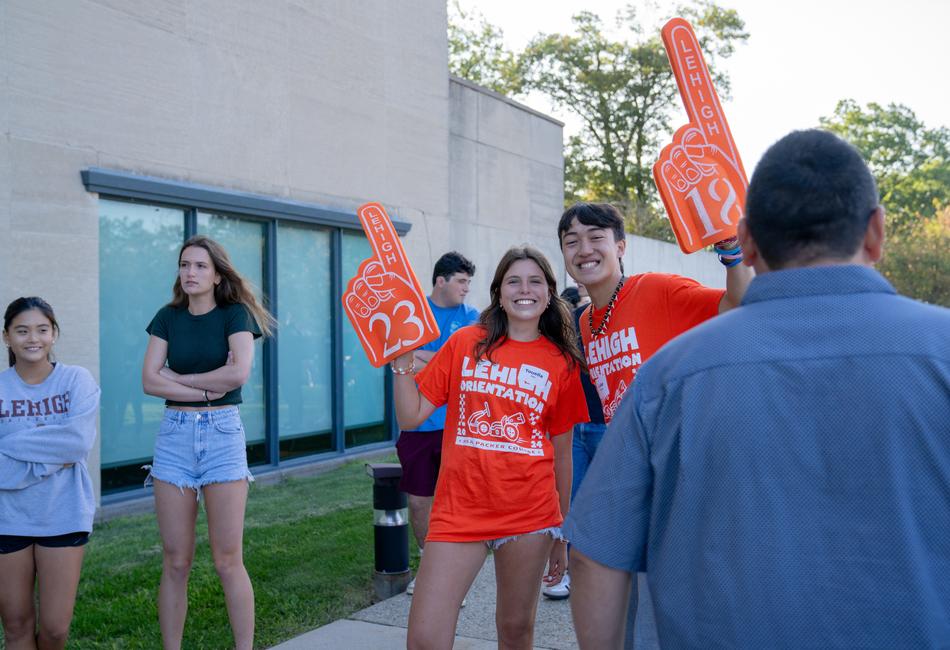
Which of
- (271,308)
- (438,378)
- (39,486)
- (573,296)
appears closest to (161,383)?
(39,486)

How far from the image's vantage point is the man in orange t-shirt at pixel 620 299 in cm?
318

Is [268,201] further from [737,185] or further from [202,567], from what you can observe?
[737,185]

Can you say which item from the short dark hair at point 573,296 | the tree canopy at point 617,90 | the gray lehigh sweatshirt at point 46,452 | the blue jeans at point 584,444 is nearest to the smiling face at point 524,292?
the blue jeans at point 584,444

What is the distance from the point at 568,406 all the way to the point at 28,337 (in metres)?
2.39

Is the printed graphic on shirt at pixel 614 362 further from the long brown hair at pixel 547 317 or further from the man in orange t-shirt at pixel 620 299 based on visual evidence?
the long brown hair at pixel 547 317

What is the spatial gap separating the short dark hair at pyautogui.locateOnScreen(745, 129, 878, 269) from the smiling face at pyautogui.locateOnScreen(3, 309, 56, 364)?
345cm

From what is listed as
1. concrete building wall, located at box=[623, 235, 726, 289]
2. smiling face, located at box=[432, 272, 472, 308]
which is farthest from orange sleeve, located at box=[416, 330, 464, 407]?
concrete building wall, located at box=[623, 235, 726, 289]

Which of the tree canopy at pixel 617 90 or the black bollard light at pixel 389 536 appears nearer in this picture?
the black bollard light at pixel 389 536

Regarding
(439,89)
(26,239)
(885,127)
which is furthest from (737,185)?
(885,127)

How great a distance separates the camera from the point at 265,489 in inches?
368

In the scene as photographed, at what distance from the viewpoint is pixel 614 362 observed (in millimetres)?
3246

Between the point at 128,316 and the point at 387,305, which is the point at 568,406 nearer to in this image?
the point at 387,305

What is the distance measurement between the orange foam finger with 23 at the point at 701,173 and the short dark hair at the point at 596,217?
32 centimetres

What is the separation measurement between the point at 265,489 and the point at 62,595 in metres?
5.54
